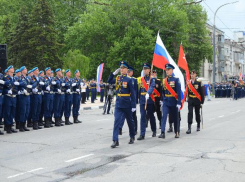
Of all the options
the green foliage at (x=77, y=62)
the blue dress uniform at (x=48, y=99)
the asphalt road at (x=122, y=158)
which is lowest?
the asphalt road at (x=122, y=158)

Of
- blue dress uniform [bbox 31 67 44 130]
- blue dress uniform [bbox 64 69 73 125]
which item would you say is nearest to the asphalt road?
blue dress uniform [bbox 31 67 44 130]

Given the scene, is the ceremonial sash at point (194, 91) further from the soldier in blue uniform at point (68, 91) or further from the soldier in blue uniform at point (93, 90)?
the soldier in blue uniform at point (93, 90)

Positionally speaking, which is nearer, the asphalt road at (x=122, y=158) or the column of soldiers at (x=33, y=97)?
the asphalt road at (x=122, y=158)

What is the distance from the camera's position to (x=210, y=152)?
29.1 ft

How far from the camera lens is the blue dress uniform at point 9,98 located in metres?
12.6

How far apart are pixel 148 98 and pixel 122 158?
3.18 meters

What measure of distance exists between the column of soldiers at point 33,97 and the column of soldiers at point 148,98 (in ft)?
10.9

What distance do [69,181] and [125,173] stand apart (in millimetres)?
1021

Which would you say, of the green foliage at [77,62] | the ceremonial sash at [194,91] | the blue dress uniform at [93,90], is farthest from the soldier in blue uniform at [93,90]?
the ceremonial sash at [194,91]

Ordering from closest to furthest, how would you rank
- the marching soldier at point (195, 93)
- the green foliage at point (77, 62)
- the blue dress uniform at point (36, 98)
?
1. the marching soldier at point (195, 93)
2. the blue dress uniform at point (36, 98)
3. the green foliage at point (77, 62)

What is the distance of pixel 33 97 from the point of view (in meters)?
13.9

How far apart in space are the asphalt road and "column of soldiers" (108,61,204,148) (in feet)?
1.51

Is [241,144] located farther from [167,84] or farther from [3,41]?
[3,41]

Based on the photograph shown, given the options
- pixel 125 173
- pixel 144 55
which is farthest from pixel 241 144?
pixel 144 55
